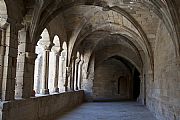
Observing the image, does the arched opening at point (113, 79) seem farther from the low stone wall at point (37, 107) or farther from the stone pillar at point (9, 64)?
the stone pillar at point (9, 64)

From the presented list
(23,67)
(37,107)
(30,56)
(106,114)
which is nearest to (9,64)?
(23,67)

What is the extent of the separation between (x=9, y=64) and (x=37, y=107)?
5.65 feet

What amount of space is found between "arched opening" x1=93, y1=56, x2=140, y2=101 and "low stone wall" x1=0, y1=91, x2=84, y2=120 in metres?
8.35

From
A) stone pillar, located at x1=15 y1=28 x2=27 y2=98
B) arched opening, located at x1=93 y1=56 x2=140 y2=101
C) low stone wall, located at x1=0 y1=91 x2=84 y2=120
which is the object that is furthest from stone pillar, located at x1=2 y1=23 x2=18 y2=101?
arched opening, located at x1=93 y1=56 x2=140 y2=101

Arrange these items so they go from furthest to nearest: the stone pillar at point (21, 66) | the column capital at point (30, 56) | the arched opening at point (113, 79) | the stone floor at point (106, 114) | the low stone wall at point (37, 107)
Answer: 1. the arched opening at point (113, 79)
2. the stone floor at point (106, 114)
3. the column capital at point (30, 56)
4. the stone pillar at point (21, 66)
5. the low stone wall at point (37, 107)

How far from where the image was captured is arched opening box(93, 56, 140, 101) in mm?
17797

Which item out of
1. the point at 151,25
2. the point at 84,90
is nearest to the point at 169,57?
the point at 151,25

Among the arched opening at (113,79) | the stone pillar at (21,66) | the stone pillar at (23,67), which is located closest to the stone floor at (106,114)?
the stone pillar at (23,67)

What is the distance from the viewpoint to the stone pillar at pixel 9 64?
434 centimetres

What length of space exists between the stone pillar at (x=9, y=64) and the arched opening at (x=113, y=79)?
13.3 m

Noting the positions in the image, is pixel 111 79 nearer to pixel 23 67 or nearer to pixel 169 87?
pixel 169 87

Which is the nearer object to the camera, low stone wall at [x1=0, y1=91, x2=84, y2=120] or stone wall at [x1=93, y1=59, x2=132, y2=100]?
low stone wall at [x1=0, y1=91, x2=84, y2=120]

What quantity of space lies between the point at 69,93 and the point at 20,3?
5.17m

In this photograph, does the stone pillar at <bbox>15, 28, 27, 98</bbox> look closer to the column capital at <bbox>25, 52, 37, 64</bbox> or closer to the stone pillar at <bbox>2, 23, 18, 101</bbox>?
the column capital at <bbox>25, 52, 37, 64</bbox>
